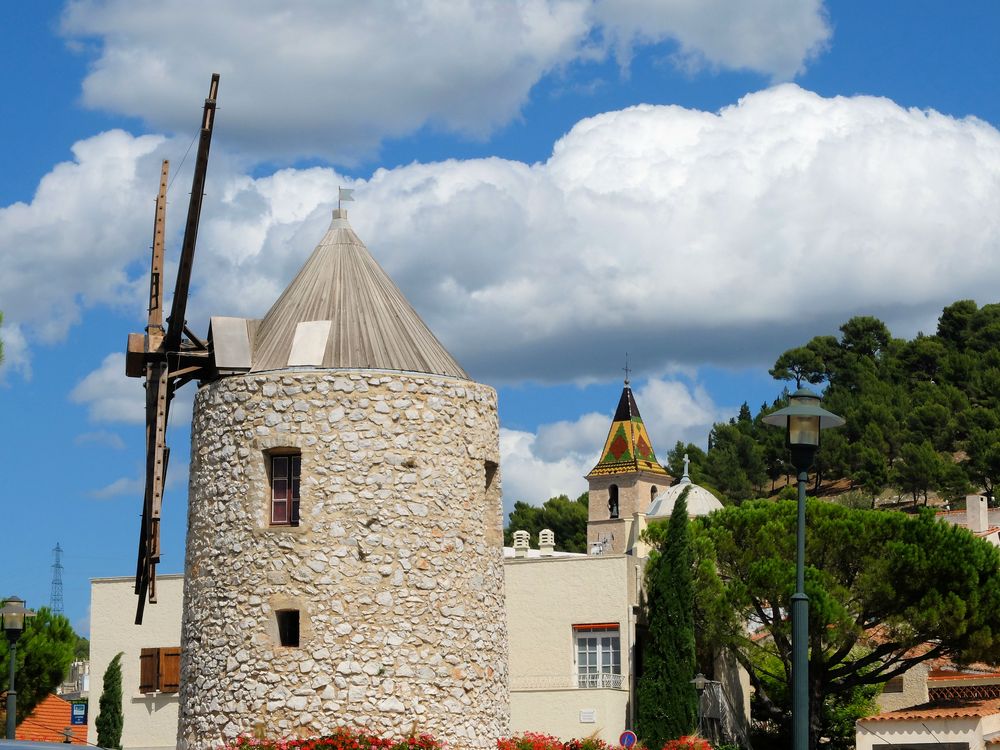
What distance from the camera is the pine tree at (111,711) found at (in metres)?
35.4

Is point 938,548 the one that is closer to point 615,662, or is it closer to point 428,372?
point 615,662

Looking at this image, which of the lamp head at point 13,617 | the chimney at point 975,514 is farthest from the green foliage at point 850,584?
the chimney at point 975,514

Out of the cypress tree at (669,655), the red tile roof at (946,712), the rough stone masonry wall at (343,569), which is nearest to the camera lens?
the rough stone masonry wall at (343,569)

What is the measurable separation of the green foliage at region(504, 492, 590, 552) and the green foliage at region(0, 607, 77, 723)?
56564 millimetres

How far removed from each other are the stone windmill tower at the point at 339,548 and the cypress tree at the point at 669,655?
10924mm

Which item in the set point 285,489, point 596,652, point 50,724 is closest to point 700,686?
point 596,652

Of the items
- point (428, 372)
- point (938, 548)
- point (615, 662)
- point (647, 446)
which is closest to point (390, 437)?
point (428, 372)

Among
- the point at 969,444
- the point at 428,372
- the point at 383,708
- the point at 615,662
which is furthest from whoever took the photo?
the point at 969,444

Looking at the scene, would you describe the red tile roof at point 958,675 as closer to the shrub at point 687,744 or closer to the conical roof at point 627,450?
the shrub at point 687,744

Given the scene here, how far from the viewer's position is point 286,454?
20828 mm

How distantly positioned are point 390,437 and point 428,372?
4.43 feet

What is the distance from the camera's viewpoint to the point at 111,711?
116 ft

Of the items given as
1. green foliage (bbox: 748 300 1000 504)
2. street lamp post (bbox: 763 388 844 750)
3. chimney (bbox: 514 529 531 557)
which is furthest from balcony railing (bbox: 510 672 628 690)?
green foliage (bbox: 748 300 1000 504)

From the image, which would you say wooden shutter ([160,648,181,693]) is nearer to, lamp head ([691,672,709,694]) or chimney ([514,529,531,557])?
chimney ([514,529,531,557])
